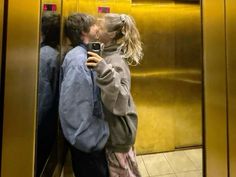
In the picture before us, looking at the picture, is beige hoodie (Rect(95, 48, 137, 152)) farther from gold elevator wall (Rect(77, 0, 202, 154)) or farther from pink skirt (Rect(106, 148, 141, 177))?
gold elevator wall (Rect(77, 0, 202, 154))

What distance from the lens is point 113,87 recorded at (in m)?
1.23

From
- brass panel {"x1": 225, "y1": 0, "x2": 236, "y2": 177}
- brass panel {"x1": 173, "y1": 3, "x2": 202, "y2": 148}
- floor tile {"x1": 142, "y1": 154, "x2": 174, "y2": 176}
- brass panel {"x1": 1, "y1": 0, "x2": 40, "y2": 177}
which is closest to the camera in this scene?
brass panel {"x1": 1, "y1": 0, "x2": 40, "y2": 177}

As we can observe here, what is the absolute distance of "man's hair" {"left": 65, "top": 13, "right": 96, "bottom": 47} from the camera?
170cm

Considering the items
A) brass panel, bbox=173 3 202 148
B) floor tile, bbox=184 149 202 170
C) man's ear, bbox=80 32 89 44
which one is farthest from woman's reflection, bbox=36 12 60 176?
brass panel, bbox=173 3 202 148

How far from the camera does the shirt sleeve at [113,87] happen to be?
1232 millimetres

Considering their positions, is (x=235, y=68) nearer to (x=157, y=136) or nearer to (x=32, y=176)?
(x=32, y=176)

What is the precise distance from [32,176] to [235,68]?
2.74 feet

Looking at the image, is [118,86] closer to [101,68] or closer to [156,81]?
[101,68]

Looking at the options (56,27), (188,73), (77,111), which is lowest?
(77,111)

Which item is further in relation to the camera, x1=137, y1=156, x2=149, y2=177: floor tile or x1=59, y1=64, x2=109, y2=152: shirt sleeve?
x1=137, y1=156, x2=149, y2=177: floor tile

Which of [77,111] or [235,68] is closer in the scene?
[235,68]

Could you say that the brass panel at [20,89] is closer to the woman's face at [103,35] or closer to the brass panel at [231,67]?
the woman's face at [103,35]

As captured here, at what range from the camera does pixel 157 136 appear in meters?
2.92

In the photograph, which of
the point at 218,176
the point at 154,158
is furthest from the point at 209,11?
the point at 154,158
